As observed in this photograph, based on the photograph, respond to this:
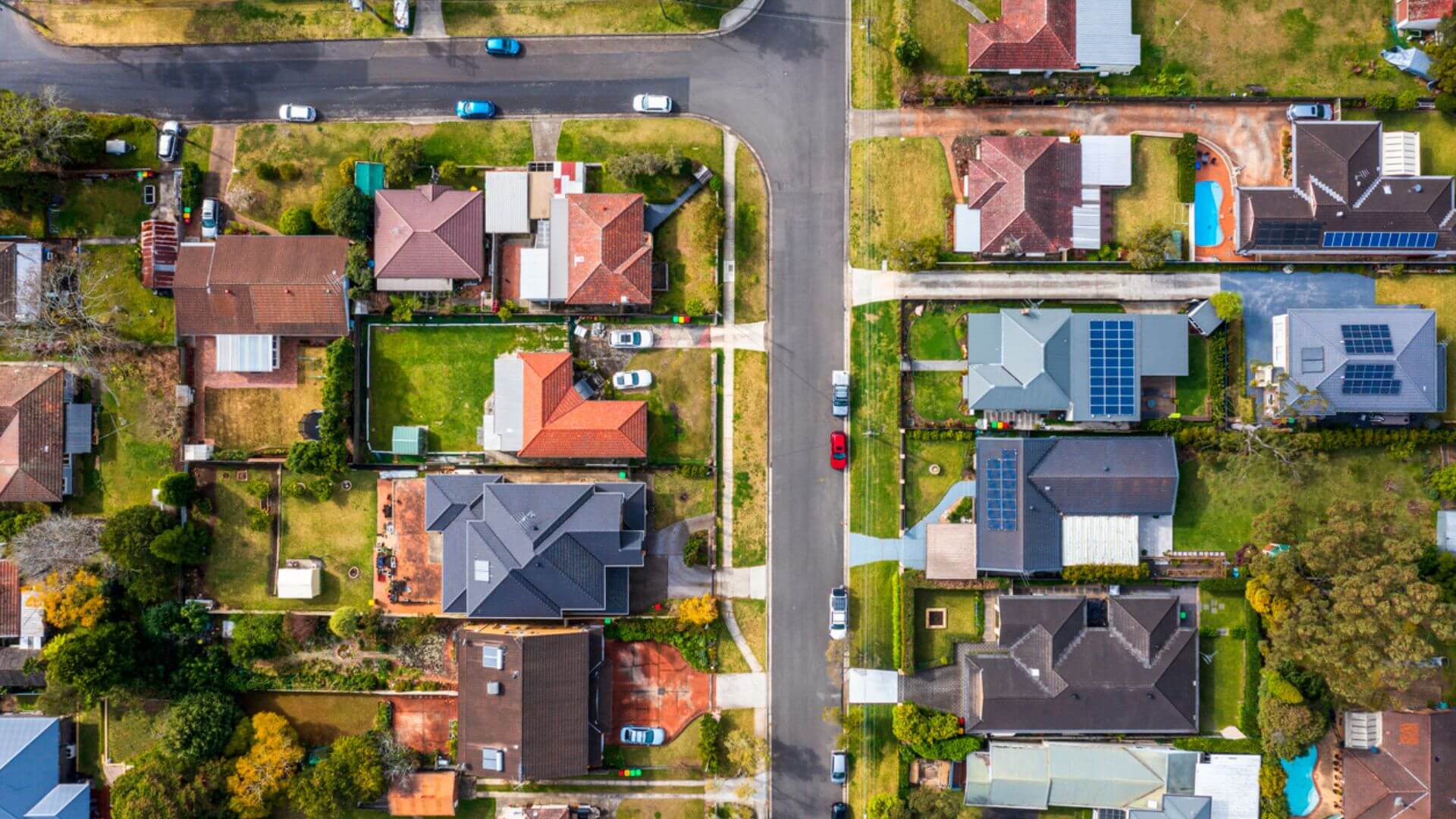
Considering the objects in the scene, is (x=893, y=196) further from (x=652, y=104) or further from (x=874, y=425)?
(x=652, y=104)

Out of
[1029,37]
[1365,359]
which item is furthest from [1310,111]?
[1029,37]

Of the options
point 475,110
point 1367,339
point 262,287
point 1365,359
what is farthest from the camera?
point 475,110

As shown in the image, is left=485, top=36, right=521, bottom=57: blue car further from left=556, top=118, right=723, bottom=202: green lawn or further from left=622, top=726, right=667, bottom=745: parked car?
left=622, top=726, right=667, bottom=745: parked car

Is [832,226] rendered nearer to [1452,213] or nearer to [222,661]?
[1452,213]

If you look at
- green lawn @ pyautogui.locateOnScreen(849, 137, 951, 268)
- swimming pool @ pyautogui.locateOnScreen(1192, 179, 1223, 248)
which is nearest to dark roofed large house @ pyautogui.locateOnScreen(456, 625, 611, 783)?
green lawn @ pyautogui.locateOnScreen(849, 137, 951, 268)

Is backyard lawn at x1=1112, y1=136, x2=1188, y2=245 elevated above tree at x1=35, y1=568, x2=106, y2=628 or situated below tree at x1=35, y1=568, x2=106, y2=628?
above

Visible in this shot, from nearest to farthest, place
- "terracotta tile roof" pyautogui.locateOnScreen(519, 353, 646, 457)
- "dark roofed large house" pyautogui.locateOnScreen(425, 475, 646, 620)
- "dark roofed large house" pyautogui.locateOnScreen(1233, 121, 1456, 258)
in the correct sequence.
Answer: "dark roofed large house" pyautogui.locateOnScreen(1233, 121, 1456, 258)
"dark roofed large house" pyautogui.locateOnScreen(425, 475, 646, 620)
"terracotta tile roof" pyautogui.locateOnScreen(519, 353, 646, 457)

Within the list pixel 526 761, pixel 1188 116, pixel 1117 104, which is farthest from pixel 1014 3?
pixel 526 761
